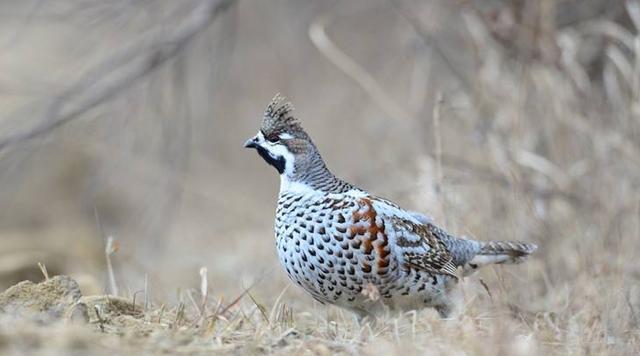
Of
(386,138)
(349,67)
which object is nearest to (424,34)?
(349,67)

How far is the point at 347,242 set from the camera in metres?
5.02

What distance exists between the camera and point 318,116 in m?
12.6

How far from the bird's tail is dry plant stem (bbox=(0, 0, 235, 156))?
230 cm

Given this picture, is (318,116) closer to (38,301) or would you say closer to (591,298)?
(591,298)

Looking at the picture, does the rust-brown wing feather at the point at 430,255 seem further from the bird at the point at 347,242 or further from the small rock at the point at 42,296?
the small rock at the point at 42,296

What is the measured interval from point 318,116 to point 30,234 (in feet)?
13.8

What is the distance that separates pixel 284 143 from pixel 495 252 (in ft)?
4.43

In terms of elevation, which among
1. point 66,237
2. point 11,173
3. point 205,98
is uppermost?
point 205,98

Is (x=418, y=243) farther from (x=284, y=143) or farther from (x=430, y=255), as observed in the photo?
(x=284, y=143)

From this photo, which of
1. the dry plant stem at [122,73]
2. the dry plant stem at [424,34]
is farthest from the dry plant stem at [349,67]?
the dry plant stem at [122,73]

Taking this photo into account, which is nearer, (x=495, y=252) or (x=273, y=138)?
(x=273, y=138)

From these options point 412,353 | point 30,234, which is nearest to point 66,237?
point 30,234

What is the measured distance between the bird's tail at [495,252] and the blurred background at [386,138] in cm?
22

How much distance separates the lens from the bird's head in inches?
214
